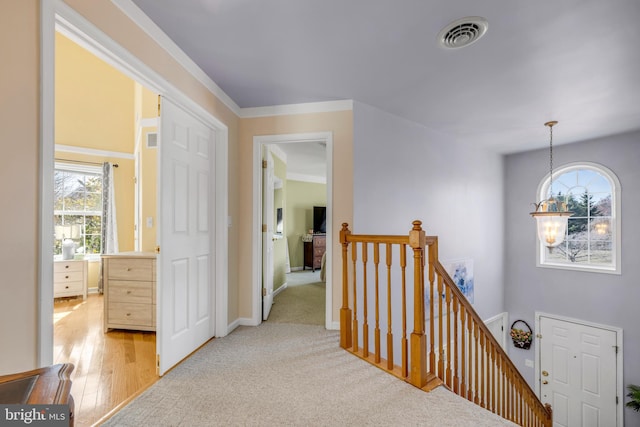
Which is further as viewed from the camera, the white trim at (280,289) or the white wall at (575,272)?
the white trim at (280,289)

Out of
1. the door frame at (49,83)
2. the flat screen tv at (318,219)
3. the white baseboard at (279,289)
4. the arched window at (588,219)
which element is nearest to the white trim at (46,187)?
the door frame at (49,83)

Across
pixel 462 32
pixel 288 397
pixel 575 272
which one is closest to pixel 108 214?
pixel 288 397

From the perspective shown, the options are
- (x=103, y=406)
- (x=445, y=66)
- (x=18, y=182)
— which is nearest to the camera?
(x=18, y=182)

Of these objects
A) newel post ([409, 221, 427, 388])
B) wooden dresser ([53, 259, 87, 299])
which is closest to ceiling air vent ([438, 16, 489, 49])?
newel post ([409, 221, 427, 388])

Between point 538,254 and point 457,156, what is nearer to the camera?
point 457,156

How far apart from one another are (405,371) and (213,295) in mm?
1796

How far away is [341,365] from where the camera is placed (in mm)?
2146

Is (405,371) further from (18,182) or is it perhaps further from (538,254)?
(538,254)

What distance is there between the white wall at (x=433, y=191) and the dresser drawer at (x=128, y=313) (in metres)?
2.27

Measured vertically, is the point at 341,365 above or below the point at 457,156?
below

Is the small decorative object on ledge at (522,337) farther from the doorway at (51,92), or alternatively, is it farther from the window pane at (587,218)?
the doorway at (51,92)

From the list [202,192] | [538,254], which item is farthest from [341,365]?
[538,254]

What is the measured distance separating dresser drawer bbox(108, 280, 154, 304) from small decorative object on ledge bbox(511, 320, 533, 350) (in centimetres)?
587

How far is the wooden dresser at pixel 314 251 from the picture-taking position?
7.13m
